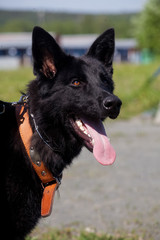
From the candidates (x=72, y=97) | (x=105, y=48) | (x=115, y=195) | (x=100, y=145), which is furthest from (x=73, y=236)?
(x=105, y=48)

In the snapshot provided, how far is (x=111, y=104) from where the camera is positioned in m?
2.57

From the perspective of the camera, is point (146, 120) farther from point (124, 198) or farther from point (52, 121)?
point (52, 121)

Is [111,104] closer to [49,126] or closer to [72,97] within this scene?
[72,97]

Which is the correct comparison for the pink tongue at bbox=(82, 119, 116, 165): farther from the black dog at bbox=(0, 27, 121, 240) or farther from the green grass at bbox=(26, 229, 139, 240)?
the green grass at bbox=(26, 229, 139, 240)

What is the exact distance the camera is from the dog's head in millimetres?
2613

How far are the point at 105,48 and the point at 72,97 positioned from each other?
27.1 inches

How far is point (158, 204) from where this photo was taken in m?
4.33

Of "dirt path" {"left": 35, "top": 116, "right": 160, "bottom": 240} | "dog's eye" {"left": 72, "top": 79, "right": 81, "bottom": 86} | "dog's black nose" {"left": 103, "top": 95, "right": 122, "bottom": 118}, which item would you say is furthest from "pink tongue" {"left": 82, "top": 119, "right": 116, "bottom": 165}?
"dirt path" {"left": 35, "top": 116, "right": 160, "bottom": 240}

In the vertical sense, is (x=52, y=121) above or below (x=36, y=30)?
below

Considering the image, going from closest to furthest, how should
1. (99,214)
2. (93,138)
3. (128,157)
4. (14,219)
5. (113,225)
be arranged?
(14,219) → (93,138) → (113,225) → (99,214) → (128,157)

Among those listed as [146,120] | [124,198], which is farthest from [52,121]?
[146,120]

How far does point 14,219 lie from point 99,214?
1.78m

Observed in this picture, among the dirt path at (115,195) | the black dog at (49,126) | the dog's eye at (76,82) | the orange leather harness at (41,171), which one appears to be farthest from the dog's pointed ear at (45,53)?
the dirt path at (115,195)

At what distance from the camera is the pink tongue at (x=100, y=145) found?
8.59 ft
